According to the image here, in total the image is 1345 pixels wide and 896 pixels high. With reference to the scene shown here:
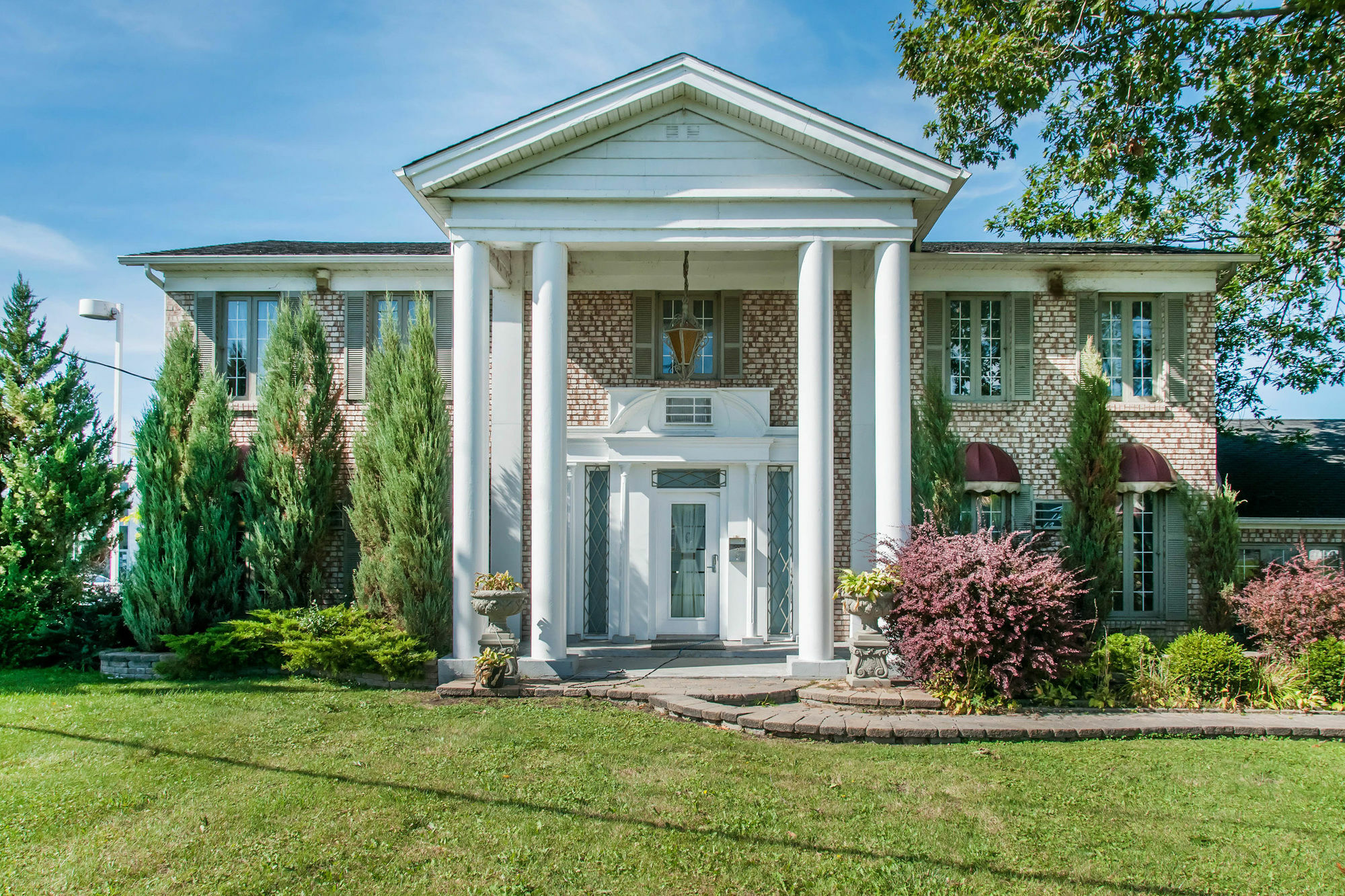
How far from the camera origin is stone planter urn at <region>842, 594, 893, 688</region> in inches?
341

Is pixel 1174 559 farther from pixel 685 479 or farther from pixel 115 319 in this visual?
pixel 115 319

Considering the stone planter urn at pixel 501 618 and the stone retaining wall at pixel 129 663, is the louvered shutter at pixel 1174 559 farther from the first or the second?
the stone retaining wall at pixel 129 663

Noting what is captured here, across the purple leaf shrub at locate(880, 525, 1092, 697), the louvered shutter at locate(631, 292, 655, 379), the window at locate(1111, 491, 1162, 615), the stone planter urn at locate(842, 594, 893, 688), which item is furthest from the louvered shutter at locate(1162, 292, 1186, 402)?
the louvered shutter at locate(631, 292, 655, 379)

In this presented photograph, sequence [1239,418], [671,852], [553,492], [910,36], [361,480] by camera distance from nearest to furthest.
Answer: [671,852]
[553,492]
[361,480]
[910,36]
[1239,418]

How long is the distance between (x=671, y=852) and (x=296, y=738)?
3.80 m

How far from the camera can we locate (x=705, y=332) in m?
11.7

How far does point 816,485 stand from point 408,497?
15.0ft

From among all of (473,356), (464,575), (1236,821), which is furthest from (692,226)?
(1236,821)

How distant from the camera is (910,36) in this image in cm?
1178

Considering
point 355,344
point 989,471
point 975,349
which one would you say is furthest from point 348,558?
point 975,349

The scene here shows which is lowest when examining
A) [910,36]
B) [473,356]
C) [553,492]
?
[553,492]

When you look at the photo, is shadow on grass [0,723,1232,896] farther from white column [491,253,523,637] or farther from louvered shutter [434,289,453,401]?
louvered shutter [434,289,453,401]

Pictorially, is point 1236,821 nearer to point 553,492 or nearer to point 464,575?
point 553,492

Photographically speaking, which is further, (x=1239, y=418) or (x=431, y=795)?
(x=1239, y=418)
